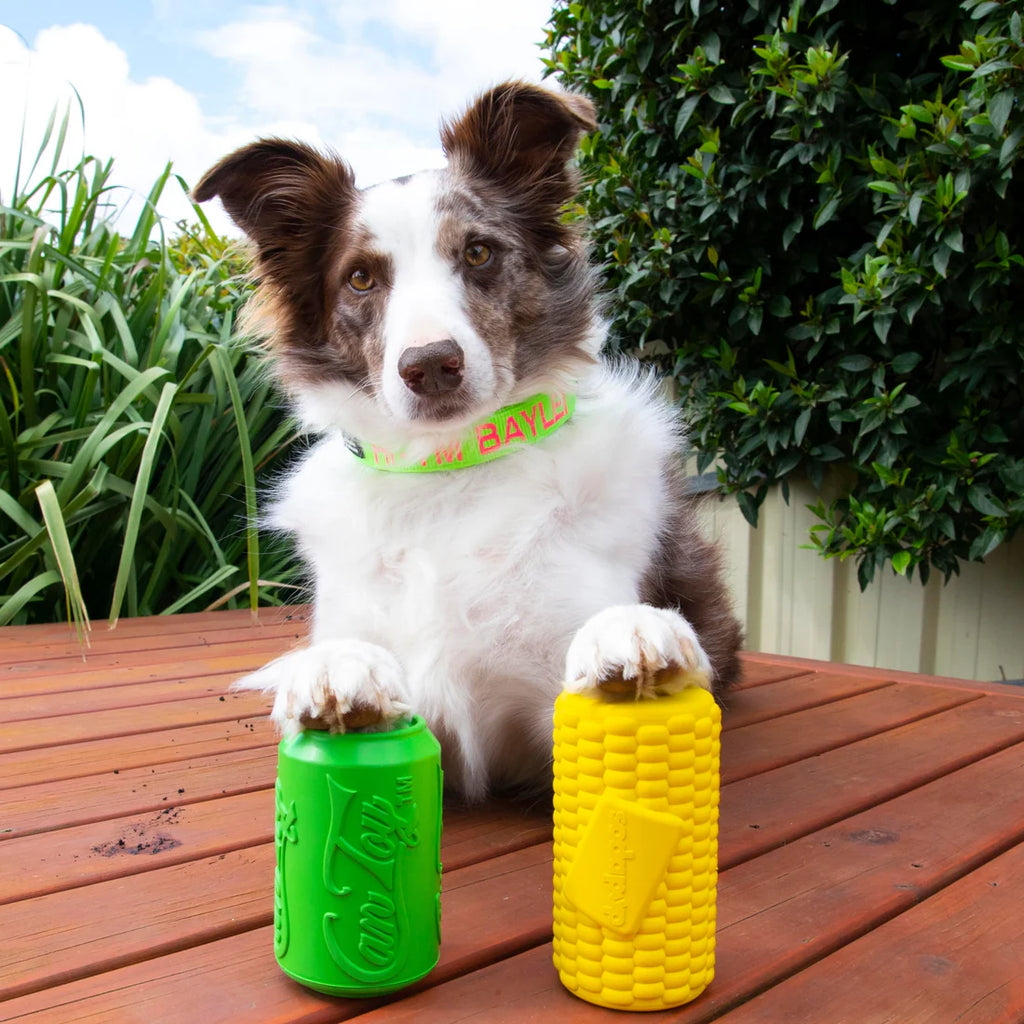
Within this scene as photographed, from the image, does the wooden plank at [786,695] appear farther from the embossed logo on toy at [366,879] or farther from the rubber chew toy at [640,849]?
the embossed logo on toy at [366,879]

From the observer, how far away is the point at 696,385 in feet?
13.0

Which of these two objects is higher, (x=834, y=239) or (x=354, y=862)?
(x=834, y=239)

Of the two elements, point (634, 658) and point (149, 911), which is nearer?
point (634, 658)

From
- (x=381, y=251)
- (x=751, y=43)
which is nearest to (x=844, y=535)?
(x=751, y=43)

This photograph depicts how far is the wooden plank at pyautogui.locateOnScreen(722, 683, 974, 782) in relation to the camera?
217 cm

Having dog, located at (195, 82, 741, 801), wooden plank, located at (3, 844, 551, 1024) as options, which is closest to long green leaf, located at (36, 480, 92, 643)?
dog, located at (195, 82, 741, 801)

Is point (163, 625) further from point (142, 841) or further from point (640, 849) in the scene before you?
point (640, 849)

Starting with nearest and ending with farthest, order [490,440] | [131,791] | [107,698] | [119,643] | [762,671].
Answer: [490,440], [131,791], [107,698], [762,671], [119,643]

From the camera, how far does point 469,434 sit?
1.85m

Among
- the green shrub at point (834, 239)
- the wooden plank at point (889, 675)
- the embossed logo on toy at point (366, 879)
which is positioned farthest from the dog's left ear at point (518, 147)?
the wooden plank at point (889, 675)

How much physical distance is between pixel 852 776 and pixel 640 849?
42.4 inches

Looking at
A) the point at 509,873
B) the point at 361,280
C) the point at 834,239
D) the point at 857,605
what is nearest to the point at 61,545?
the point at 361,280

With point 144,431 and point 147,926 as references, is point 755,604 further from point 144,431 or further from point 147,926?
point 147,926

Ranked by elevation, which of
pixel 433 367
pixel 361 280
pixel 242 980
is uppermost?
pixel 361 280
